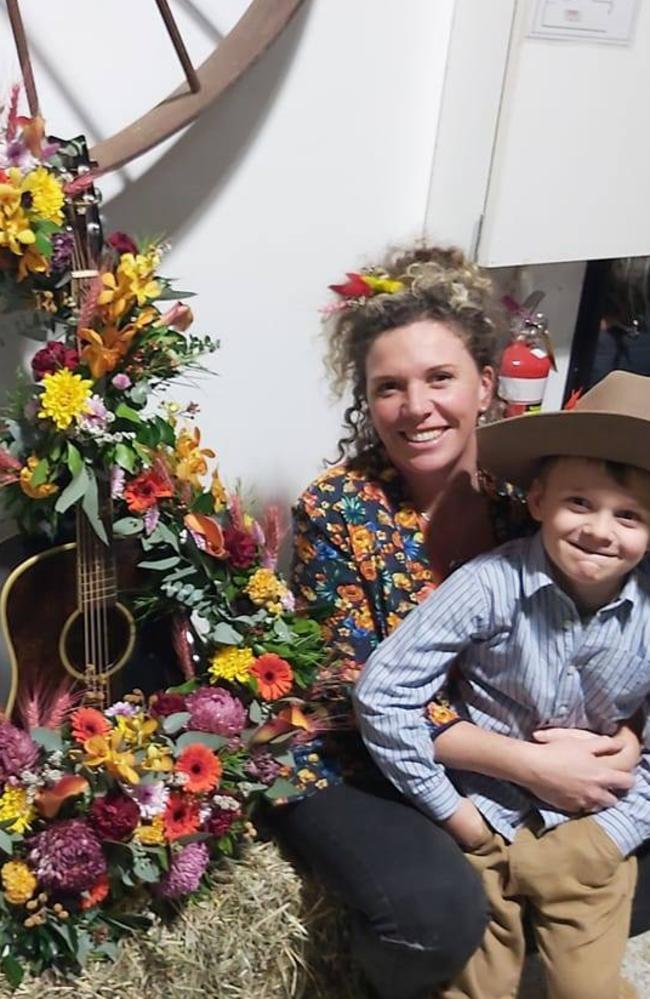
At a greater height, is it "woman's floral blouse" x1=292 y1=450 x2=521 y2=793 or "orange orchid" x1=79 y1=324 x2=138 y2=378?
"orange orchid" x1=79 y1=324 x2=138 y2=378

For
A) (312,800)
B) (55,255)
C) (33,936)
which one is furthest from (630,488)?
(33,936)

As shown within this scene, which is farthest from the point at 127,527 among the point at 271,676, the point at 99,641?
the point at 271,676

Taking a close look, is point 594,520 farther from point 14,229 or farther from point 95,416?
point 14,229

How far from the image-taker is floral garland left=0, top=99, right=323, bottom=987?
1097 millimetres

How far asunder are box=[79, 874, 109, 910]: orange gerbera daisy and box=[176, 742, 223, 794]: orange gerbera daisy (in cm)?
12

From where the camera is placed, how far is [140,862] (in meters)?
1.17

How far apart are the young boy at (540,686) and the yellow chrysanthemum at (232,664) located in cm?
13

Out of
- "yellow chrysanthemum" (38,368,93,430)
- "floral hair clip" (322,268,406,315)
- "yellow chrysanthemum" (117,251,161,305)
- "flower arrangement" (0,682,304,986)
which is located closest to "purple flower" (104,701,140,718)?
"flower arrangement" (0,682,304,986)

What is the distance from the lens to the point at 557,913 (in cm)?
130

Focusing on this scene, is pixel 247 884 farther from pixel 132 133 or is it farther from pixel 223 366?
pixel 132 133

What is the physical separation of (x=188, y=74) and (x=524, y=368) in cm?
68

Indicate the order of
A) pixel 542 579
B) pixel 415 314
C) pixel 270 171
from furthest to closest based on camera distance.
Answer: pixel 270 171 → pixel 415 314 → pixel 542 579

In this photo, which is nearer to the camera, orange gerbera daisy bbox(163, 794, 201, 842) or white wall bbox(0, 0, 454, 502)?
orange gerbera daisy bbox(163, 794, 201, 842)

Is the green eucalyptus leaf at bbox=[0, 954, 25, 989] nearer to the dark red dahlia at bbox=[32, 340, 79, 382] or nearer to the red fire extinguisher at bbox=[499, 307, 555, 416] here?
the dark red dahlia at bbox=[32, 340, 79, 382]
